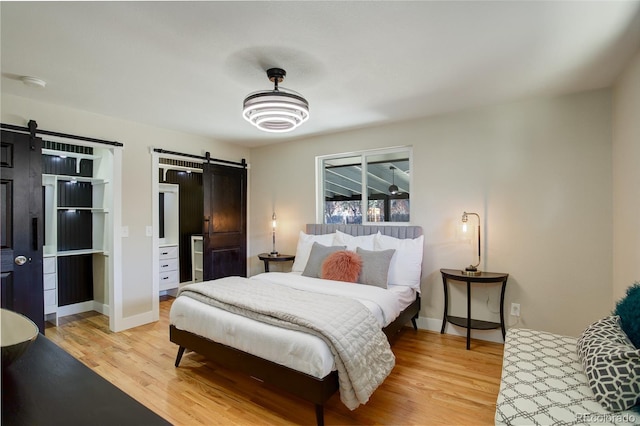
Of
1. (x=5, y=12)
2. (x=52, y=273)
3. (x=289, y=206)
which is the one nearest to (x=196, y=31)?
(x=5, y=12)

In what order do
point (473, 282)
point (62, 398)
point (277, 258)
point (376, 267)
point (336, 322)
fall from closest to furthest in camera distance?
1. point (62, 398)
2. point (336, 322)
3. point (473, 282)
4. point (376, 267)
5. point (277, 258)

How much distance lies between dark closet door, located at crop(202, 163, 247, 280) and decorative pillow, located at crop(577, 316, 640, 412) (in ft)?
14.0

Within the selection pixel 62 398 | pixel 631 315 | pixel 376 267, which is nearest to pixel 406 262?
pixel 376 267

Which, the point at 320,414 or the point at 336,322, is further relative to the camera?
the point at 336,322

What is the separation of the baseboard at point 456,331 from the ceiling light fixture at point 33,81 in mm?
4442

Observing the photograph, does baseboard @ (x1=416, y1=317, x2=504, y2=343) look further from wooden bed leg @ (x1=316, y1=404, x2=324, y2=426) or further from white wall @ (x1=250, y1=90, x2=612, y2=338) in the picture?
wooden bed leg @ (x1=316, y1=404, x2=324, y2=426)

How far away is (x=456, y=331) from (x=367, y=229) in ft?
5.07

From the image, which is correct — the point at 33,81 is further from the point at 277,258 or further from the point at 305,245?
the point at 277,258

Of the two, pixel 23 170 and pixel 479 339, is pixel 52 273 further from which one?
pixel 479 339

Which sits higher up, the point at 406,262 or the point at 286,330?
the point at 406,262

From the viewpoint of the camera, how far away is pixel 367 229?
13.1ft

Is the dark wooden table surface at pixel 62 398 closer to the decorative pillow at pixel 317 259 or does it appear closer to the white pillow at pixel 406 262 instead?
the decorative pillow at pixel 317 259

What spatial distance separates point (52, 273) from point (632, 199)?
19.4 feet

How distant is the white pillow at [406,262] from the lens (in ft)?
11.1
